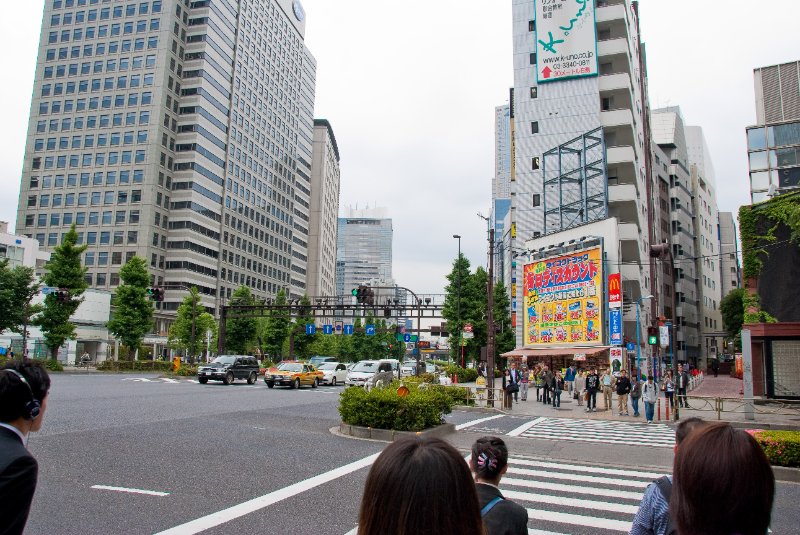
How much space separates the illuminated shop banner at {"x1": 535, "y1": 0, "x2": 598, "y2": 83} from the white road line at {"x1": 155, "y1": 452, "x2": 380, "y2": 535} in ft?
154

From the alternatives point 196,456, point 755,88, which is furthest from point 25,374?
point 755,88

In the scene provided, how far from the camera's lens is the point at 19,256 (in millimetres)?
65938

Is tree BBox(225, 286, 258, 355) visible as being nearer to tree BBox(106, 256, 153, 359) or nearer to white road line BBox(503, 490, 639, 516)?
tree BBox(106, 256, 153, 359)

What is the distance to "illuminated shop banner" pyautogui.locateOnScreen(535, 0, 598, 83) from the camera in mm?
48469

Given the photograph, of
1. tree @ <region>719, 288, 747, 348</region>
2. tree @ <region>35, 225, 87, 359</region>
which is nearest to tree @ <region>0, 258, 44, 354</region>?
tree @ <region>35, 225, 87, 359</region>

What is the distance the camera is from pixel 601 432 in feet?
56.7

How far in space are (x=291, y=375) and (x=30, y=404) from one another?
3152 centimetres

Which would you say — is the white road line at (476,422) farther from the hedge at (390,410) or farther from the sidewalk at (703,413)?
the hedge at (390,410)

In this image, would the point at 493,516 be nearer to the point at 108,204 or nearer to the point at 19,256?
the point at 19,256

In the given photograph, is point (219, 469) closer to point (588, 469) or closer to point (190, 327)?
point (588, 469)

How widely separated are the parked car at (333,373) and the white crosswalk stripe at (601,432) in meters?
20.9

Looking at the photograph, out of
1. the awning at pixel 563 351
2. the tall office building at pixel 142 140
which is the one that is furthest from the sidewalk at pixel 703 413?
the tall office building at pixel 142 140

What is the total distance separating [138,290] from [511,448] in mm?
41346

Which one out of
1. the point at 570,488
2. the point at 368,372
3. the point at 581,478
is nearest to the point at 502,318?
the point at 368,372
